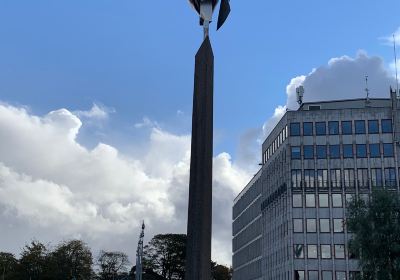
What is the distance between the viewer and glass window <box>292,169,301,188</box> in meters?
92.1

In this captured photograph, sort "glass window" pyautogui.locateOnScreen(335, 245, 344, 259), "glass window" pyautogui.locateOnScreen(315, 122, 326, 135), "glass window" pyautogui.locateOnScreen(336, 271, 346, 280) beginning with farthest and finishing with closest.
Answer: "glass window" pyautogui.locateOnScreen(315, 122, 326, 135), "glass window" pyautogui.locateOnScreen(335, 245, 344, 259), "glass window" pyautogui.locateOnScreen(336, 271, 346, 280)

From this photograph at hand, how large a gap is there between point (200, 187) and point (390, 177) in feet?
267

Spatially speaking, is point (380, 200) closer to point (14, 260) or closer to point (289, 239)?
point (289, 239)

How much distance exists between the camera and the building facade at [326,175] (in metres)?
88.0

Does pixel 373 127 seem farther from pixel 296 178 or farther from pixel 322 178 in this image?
pixel 296 178

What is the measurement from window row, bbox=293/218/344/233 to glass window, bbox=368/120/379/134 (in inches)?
556

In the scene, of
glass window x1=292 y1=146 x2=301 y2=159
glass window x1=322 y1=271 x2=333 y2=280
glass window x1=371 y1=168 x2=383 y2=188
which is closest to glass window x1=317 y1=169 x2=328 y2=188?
glass window x1=292 y1=146 x2=301 y2=159

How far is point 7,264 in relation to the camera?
465ft

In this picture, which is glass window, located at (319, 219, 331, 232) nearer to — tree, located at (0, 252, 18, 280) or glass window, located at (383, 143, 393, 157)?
glass window, located at (383, 143, 393, 157)

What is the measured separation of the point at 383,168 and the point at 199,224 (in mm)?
81396

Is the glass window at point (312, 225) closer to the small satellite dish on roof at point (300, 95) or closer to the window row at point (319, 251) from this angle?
the window row at point (319, 251)

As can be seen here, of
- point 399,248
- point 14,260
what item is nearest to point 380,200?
point 399,248

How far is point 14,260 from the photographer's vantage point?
143 meters

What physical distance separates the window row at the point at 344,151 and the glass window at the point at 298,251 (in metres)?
13.4
